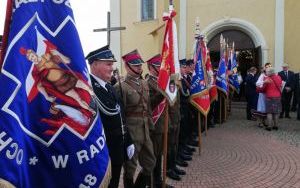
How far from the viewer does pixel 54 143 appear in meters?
2.17

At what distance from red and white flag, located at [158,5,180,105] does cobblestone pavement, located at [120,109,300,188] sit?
1.42 meters

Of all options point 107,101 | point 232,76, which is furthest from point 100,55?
point 232,76

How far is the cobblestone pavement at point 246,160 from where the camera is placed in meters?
5.50

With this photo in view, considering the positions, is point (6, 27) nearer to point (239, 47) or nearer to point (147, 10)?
point (239, 47)

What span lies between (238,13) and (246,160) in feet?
38.3

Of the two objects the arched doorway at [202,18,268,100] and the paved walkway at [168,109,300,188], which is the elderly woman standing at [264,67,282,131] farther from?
the arched doorway at [202,18,268,100]

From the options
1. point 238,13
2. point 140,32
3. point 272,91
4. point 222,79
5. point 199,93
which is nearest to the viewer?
point 199,93

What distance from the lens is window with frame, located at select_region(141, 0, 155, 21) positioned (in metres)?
18.2

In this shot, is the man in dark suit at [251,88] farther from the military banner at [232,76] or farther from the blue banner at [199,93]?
the blue banner at [199,93]

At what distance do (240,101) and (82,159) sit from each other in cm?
1618

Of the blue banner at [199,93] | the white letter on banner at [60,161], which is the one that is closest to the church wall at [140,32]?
the blue banner at [199,93]

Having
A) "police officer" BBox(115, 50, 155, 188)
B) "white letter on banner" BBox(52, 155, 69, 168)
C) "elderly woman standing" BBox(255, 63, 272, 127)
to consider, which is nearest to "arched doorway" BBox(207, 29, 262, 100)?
"elderly woman standing" BBox(255, 63, 272, 127)

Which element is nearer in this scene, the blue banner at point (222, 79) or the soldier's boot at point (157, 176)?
the soldier's boot at point (157, 176)

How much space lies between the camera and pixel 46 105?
216cm
